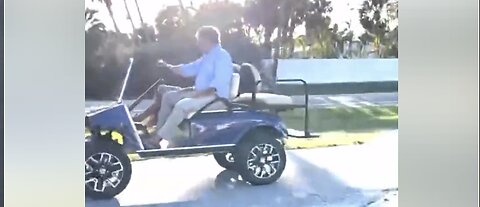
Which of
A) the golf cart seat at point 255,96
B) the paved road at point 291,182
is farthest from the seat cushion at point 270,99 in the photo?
the paved road at point 291,182

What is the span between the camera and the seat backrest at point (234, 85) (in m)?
1.27

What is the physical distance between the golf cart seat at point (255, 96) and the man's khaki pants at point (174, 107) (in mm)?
66

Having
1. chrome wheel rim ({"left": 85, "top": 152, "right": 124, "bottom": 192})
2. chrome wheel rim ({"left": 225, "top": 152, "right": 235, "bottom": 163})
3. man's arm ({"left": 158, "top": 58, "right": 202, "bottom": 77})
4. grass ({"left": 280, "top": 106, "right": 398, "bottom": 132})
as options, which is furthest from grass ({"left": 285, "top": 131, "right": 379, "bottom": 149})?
chrome wheel rim ({"left": 85, "top": 152, "right": 124, "bottom": 192})

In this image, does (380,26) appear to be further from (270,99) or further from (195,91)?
(195,91)

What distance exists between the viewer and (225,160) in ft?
4.18

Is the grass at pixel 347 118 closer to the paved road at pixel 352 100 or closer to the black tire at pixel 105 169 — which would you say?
the paved road at pixel 352 100

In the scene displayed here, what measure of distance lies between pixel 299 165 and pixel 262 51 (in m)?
0.24

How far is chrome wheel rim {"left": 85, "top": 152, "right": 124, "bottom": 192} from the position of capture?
124 centimetres

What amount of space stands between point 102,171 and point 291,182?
37cm

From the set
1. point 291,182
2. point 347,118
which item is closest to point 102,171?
point 291,182
